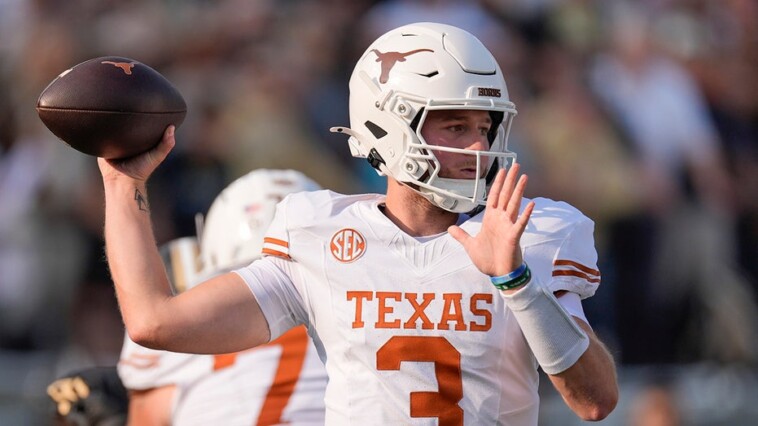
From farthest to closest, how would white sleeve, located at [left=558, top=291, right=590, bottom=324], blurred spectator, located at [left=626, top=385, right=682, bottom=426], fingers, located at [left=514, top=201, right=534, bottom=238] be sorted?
blurred spectator, located at [left=626, top=385, right=682, bottom=426], white sleeve, located at [left=558, top=291, right=590, bottom=324], fingers, located at [left=514, top=201, right=534, bottom=238]

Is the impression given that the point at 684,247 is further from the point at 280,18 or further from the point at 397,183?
the point at 397,183

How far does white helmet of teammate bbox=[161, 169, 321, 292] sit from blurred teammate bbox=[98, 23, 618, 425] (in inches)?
52.8

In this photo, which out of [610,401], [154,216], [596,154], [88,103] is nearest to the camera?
[610,401]

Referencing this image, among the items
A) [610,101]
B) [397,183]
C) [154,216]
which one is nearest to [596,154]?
[610,101]

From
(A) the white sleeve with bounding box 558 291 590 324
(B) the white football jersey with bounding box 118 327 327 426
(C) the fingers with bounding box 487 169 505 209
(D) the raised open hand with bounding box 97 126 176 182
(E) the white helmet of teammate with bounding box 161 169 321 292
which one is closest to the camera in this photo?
(C) the fingers with bounding box 487 169 505 209

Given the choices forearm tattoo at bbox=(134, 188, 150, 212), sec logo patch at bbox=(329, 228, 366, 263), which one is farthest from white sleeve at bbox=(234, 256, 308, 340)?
forearm tattoo at bbox=(134, 188, 150, 212)

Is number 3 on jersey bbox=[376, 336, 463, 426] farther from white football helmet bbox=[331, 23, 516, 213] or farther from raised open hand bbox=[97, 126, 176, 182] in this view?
raised open hand bbox=[97, 126, 176, 182]

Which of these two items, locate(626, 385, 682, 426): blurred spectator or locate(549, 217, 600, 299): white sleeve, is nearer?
locate(549, 217, 600, 299): white sleeve

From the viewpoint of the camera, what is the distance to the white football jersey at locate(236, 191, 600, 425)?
9.20ft

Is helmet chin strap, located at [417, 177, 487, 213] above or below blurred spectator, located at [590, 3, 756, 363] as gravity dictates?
above

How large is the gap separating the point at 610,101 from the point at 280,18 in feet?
6.26

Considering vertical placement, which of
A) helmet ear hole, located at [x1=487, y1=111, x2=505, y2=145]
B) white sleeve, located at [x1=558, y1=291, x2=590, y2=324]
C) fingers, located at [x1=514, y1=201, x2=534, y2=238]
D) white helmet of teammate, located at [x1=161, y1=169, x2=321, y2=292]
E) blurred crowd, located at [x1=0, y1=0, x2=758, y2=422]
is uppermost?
helmet ear hole, located at [x1=487, y1=111, x2=505, y2=145]

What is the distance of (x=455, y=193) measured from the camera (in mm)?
2898

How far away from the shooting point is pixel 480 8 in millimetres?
7285
